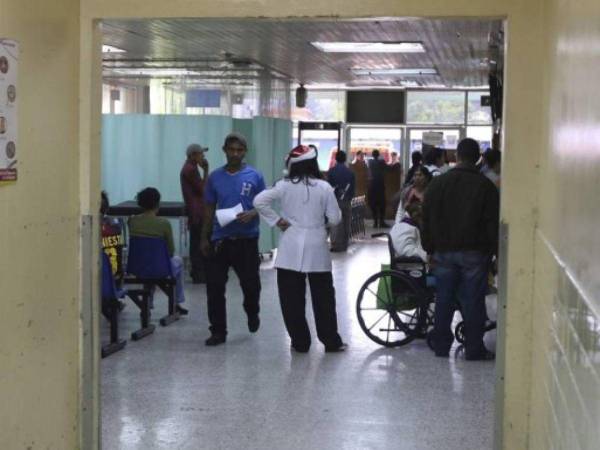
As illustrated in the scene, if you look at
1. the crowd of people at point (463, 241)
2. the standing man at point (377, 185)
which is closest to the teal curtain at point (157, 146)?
the crowd of people at point (463, 241)

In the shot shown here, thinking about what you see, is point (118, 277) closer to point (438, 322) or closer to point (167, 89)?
point (438, 322)

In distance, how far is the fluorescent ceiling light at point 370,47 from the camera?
40.4ft

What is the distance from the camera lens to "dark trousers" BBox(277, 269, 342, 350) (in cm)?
758

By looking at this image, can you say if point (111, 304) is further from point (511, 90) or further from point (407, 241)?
point (511, 90)

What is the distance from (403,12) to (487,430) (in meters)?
2.57

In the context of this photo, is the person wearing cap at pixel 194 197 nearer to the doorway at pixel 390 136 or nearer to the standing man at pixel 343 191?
the standing man at pixel 343 191

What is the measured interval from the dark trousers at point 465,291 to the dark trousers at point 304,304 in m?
0.79

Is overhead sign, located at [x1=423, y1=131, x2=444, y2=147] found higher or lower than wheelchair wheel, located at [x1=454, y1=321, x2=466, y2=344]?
higher

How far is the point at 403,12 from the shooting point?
424cm

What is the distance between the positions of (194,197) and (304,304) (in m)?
3.83

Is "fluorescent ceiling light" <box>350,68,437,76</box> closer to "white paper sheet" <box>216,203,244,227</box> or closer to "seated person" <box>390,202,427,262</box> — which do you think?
"seated person" <box>390,202,427,262</box>

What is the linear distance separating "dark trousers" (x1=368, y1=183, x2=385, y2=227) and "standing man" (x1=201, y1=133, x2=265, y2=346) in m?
12.3

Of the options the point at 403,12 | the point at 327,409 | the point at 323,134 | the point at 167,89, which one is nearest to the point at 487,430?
the point at 327,409

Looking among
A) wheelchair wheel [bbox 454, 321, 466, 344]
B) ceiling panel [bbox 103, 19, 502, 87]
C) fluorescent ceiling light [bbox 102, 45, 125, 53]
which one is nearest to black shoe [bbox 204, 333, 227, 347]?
wheelchair wheel [bbox 454, 321, 466, 344]
